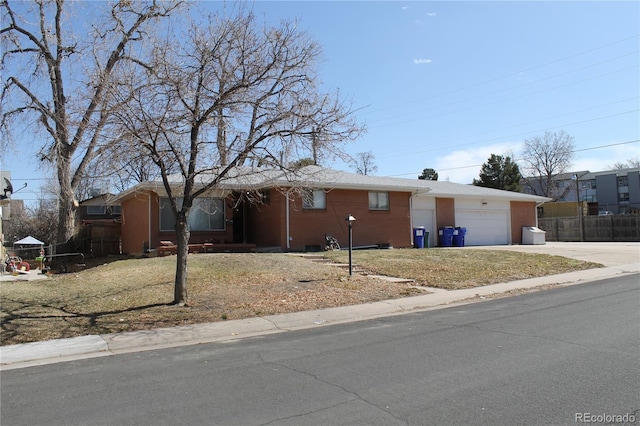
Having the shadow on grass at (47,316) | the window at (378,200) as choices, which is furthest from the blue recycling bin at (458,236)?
the shadow on grass at (47,316)

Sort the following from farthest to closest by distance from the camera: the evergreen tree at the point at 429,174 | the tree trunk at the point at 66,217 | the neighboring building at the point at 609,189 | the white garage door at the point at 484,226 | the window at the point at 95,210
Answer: the neighboring building at the point at 609,189
the evergreen tree at the point at 429,174
the window at the point at 95,210
the white garage door at the point at 484,226
the tree trunk at the point at 66,217

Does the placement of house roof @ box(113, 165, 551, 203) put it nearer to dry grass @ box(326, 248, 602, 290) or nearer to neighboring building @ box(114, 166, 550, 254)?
neighboring building @ box(114, 166, 550, 254)

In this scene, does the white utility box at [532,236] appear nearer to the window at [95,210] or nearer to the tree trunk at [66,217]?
the tree trunk at [66,217]

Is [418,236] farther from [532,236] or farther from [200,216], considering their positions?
[200,216]

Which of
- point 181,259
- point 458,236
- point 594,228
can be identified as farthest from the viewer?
point 594,228

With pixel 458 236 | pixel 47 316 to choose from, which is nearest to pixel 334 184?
pixel 458 236

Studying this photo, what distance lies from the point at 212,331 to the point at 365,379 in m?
4.26

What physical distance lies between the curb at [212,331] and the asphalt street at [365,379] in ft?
1.77

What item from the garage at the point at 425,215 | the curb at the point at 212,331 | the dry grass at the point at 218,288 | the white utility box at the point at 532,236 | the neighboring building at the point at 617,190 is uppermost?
the neighboring building at the point at 617,190

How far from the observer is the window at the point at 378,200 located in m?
24.1

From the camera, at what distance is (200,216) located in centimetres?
Result: 2191

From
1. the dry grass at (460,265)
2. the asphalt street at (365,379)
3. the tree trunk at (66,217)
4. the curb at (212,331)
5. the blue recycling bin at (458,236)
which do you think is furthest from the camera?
the blue recycling bin at (458,236)

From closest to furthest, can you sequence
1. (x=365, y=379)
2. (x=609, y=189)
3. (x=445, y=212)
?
(x=365, y=379)
(x=445, y=212)
(x=609, y=189)

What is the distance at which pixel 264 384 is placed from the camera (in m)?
5.70
